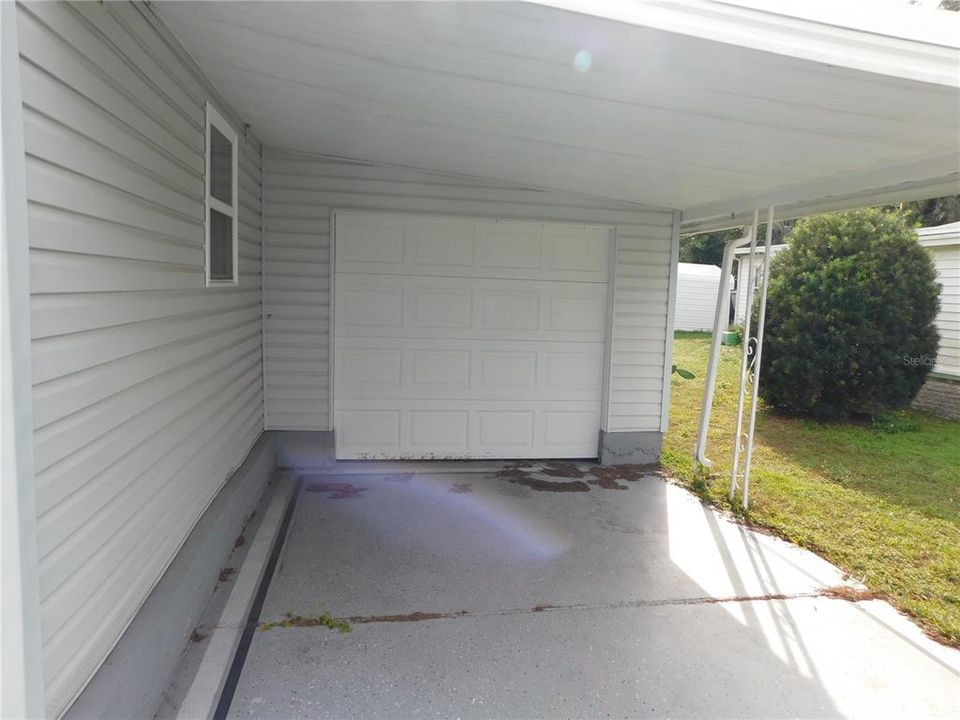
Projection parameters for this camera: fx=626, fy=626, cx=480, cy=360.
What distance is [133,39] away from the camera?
2.29m

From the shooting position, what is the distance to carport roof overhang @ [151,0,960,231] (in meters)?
2.07

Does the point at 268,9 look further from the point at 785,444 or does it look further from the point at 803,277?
the point at 803,277

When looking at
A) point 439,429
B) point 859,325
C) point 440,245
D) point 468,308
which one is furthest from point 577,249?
point 859,325

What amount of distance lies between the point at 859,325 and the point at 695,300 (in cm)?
1123

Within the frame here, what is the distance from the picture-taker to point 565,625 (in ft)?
9.94

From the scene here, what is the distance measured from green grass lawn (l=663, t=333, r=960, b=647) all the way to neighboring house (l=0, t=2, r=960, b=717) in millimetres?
1154

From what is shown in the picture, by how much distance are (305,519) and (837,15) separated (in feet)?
12.8

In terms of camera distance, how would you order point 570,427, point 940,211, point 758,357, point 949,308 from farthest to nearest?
point 940,211 < point 949,308 < point 570,427 < point 758,357

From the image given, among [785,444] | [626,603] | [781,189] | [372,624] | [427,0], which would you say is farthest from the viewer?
[785,444]

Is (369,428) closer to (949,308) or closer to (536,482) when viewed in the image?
(536,482)

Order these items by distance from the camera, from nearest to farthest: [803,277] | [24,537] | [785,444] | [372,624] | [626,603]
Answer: [24,537] → [372,624] → [626,603] → [785,444] → [803,277]

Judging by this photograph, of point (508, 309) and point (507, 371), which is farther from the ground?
point (508, 309)

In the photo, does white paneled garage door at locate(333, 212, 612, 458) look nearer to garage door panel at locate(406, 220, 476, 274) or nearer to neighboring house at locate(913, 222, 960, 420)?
garage door panel at locate(406, 220, 476, 274)

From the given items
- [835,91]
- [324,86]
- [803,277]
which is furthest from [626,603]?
[803,277]
